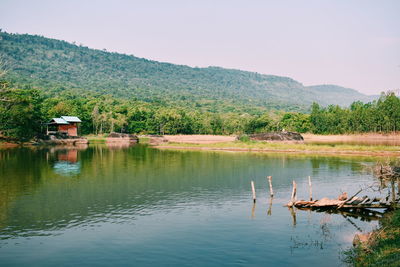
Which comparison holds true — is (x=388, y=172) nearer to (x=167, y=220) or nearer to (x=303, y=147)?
(x=167, y=220)

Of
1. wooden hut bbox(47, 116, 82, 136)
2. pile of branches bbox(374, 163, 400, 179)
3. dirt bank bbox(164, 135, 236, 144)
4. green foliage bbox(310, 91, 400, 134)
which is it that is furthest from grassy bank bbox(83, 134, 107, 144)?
pile of branches bbox(374, 163, 400, 179)

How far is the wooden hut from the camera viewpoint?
3563 inches

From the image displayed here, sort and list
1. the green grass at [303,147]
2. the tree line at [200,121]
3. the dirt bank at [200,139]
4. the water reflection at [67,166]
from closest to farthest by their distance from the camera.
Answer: the water reflection at [67,166], the green grass at [303,147], the dirt bank at [200,139], the tree line at [200,121]

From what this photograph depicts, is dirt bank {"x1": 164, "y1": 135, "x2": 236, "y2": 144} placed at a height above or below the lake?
above

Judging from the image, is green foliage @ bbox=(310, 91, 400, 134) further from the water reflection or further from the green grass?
the water reflection

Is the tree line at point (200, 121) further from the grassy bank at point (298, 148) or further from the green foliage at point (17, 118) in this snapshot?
the grassy bank at point (298, 148)

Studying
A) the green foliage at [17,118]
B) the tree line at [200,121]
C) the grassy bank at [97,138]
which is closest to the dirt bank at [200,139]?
the tree line at [200,121]

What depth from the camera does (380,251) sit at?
16906 mm

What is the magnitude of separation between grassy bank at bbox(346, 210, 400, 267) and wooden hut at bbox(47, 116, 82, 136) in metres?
82.6

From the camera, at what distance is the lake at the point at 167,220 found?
1897 centimetres

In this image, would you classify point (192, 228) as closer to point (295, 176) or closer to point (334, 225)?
point (334, 225)

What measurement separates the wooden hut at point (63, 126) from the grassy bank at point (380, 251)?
3252 inches

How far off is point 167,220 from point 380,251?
13.2 meters

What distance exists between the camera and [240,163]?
173ft
